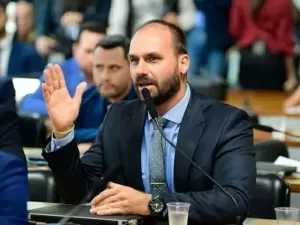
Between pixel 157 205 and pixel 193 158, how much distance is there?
40 cm

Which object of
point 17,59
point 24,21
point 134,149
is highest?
point 24,21

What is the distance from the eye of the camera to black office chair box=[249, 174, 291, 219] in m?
4.18

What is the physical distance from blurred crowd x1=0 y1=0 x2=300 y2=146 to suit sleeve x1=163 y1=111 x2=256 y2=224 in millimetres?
5755

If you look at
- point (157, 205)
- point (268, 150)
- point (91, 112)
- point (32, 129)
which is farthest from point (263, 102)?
point (157, 205)

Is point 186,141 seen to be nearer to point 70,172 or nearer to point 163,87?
point 163,87

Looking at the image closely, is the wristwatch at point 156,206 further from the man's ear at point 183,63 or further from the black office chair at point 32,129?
the black office chair at point 32,129

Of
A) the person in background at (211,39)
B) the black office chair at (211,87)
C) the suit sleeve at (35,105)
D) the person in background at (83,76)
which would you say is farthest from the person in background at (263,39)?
the suit sleeve at (35,105)

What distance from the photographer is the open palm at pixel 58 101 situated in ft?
12.5

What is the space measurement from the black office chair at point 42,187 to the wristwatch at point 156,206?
2.66 ft

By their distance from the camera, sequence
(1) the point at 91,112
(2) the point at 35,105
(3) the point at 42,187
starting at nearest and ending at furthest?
(3) the point at 42,187
(1) the point at 91,112
(2) the point at 35,105

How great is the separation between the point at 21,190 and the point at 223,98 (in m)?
5.32

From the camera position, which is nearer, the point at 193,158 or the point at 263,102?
the point at 193,158

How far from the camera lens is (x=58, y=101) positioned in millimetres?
3811

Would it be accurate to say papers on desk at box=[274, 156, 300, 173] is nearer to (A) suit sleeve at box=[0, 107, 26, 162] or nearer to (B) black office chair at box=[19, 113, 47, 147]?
(B) black office chair at box=[19, 113, 47, 147]
